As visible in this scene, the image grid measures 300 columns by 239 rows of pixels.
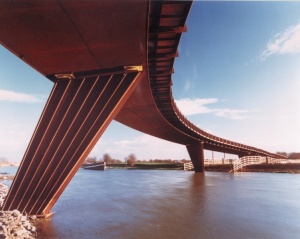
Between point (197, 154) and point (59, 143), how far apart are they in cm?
4855

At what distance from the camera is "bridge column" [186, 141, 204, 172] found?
5734cm

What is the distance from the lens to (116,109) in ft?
43.7

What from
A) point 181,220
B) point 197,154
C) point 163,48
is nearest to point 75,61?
point 163,48

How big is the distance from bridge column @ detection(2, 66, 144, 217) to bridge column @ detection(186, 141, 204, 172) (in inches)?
1805

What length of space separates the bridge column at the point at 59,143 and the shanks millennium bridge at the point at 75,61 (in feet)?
0.15

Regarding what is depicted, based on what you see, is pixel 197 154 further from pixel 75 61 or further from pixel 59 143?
pixel 75 61

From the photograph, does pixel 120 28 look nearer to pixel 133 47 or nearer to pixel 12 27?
pixel 133 47

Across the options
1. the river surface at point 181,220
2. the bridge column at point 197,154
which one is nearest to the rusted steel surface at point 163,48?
the river surface at point 181,220

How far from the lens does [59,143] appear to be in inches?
510

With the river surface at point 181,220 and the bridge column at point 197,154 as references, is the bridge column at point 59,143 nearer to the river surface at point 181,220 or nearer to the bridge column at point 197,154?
the river surface at point 181,220

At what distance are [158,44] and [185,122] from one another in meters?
24.5

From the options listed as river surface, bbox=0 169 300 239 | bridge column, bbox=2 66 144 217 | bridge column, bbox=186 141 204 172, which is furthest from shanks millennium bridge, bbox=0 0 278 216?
bridge column, bbox=186 141 204 172

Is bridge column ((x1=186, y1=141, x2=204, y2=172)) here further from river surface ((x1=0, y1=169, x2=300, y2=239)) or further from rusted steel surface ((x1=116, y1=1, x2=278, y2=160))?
river surface ((x1=0, y1=169, x2=300, y2=239))

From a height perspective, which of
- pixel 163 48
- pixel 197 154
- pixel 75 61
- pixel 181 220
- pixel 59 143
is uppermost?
pixel 163 48
